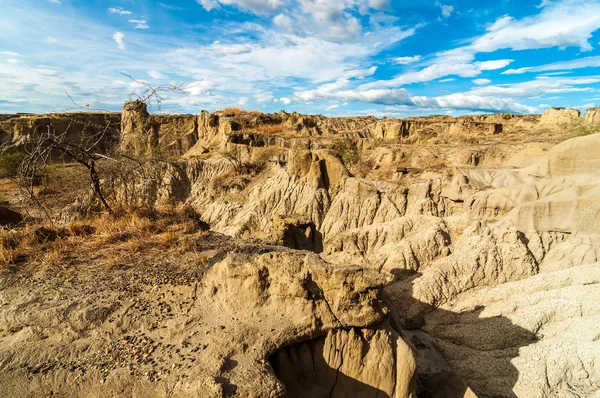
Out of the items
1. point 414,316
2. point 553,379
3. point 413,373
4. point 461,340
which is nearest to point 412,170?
point 414,316

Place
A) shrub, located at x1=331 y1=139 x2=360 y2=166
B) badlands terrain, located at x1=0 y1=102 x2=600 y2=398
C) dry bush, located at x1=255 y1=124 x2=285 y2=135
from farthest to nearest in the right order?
dry bush, located at x1=255 y1=124 x2=285 y2=135 → shrub, located at x1=331 y1=139 x2=360 y2=166 → badlands terrain, located at x1=0 y1=102 x2=600 y2=398

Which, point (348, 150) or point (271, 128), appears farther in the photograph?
point (271, 128)

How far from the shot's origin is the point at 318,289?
5789 mm

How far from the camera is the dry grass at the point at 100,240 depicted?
6.00 m

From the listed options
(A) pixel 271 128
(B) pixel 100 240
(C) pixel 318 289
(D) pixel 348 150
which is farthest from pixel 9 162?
(C) pixel 318 289

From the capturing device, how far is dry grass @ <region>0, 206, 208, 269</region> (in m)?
6.00

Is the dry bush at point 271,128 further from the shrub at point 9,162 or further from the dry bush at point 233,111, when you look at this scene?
the shrub at point 9,162

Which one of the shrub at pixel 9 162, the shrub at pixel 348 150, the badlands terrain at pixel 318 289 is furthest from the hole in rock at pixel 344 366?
the shrub at pixel 9 162

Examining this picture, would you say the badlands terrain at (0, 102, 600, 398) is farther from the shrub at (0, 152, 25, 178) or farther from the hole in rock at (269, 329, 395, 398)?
the shrub at (0, 152, 25, 178)

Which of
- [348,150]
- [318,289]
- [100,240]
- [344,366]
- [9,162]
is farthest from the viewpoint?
[348,150]

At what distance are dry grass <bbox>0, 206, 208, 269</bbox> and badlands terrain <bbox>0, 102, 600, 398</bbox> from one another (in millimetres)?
38

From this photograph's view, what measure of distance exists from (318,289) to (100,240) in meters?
4.59

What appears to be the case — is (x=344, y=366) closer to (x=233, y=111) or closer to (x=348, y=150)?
(x=348, y=150)

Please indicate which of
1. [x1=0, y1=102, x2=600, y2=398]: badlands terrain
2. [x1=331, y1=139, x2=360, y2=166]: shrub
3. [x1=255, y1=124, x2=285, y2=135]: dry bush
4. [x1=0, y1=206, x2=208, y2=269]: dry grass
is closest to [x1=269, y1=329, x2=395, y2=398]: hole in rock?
[x1=0, y1=102, x2=600, y2=398]: badlands terrain
